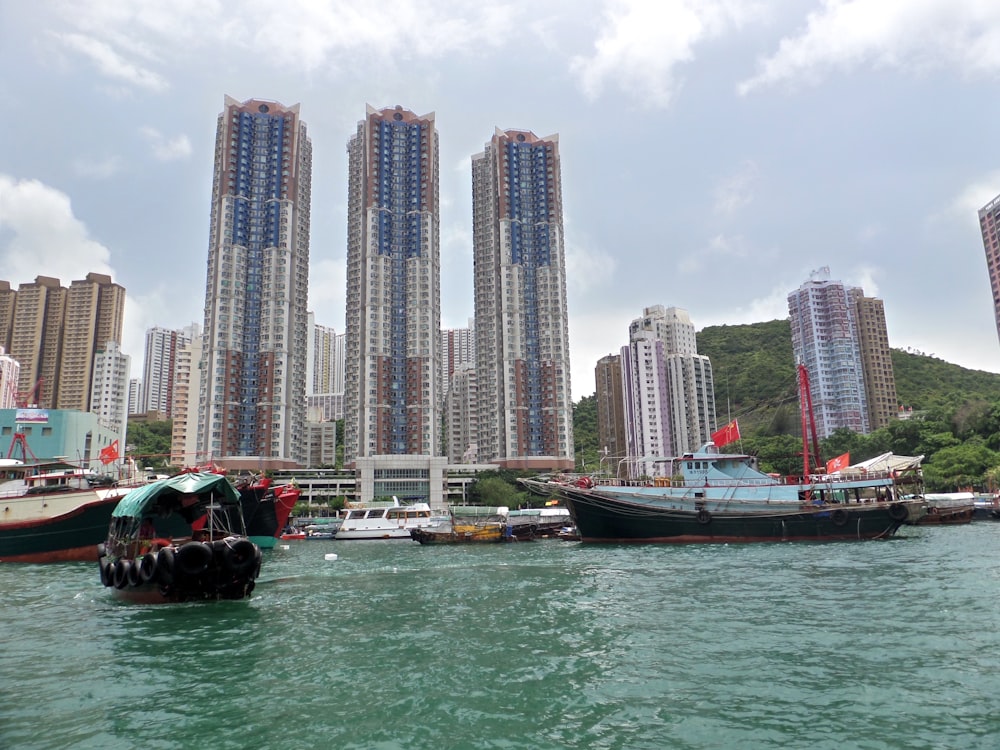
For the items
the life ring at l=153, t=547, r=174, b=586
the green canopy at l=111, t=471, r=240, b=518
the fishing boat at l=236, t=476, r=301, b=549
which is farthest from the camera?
the fishing boat at l=236, t=476, r=301, b=549

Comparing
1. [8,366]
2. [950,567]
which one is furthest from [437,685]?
[8,366]

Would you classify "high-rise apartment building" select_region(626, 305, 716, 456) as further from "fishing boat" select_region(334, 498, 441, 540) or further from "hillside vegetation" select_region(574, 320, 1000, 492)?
"fishing boat" select_region(334, 498, 441, 540)

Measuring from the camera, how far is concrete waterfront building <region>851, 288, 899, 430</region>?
11325 cm

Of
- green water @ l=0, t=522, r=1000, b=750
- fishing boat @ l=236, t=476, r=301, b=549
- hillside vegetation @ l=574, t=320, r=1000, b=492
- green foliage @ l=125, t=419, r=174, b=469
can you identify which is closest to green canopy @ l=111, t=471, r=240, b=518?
green water @ l=0, t=522, r=1000, b=750

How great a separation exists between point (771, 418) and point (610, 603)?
110352mm

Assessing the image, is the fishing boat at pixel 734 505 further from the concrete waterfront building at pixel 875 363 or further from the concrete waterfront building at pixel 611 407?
the concrete waterfront building at pixel 875 363

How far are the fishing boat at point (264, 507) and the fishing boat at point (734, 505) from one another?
18777 mm

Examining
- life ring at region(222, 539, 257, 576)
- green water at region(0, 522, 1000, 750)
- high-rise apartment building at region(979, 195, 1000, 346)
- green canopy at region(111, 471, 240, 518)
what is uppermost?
high-rise apartment building at region(979, 195, 1000, 346)

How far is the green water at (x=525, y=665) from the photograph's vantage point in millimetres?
8914

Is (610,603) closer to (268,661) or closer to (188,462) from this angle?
(268,661)

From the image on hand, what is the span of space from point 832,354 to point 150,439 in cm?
13087

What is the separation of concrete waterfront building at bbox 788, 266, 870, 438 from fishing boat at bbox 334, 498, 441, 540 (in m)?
79.0

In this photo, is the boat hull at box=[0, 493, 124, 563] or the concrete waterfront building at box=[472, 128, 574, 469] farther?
the concrete waterfront building at box=[472, 128, 574, 469]

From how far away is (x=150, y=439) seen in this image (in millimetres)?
134625
